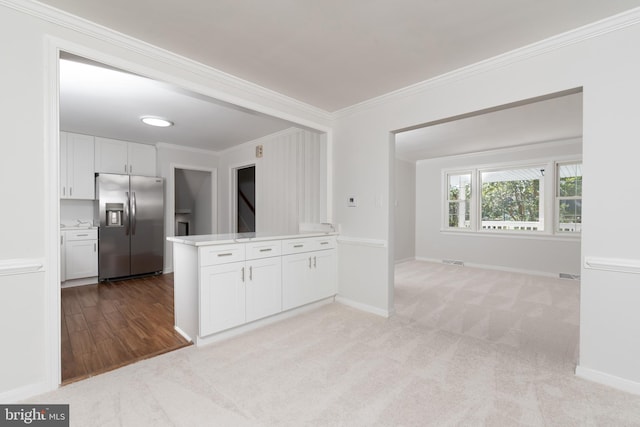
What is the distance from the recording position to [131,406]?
1.75 metres

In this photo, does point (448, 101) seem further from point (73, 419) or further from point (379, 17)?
point (73, 419)

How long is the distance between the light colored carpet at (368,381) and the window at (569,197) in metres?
2.84

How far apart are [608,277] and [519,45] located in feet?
6.15

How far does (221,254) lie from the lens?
2660mm

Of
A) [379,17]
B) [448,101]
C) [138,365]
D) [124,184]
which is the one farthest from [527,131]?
[124,184]

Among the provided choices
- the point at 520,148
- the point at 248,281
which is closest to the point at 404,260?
the point at 520,148

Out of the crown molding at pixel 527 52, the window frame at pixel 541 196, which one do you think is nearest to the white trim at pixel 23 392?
the crown molding at pixel 527 52

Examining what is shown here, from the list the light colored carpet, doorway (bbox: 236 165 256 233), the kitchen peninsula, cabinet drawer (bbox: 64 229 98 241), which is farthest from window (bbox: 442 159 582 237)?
cabinet drawer (bbox: 64 229 98 241)

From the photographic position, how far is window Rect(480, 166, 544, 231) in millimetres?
5617

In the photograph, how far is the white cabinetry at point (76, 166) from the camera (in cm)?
469

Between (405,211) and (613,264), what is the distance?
5.05 meters

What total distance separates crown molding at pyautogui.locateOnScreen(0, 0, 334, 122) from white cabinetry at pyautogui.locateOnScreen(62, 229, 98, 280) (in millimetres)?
3708

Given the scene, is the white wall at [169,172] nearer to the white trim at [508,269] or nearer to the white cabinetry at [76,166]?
the white cabinetry at [76,166]

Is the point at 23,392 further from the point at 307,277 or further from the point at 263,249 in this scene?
the point at 307,277
